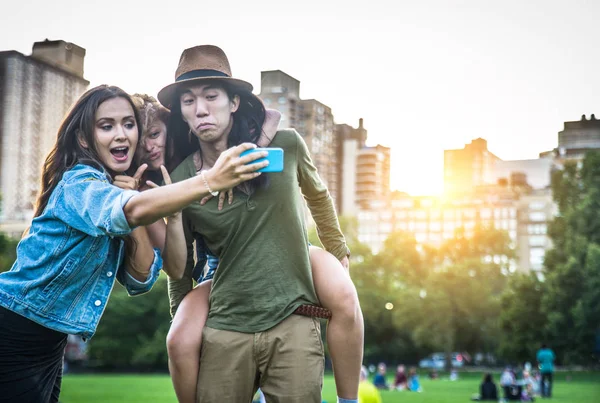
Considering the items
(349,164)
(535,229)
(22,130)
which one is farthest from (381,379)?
(535,229)

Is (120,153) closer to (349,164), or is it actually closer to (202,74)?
(202,74)

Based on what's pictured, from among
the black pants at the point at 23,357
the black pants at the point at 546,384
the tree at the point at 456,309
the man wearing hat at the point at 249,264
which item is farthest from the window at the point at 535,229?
the black pants at the point at 23,357

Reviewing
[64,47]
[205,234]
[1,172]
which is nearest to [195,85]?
[205,234]

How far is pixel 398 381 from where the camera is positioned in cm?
3222

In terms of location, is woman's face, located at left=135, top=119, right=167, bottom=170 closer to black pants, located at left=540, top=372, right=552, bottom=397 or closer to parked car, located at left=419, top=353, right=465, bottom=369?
black pants, located at left=540, top=372, right=552, bottom=397

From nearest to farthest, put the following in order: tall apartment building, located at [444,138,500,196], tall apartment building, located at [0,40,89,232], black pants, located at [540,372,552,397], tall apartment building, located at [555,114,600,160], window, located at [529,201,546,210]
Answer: tall apartment building, located at [0,40,89,232] < black pants, located at [540,372,552,397] < tall apartment building, located at [555,114,600,160] < window, located at [529,201,546,210] < tall apartment building, located at [444,138,500,196]

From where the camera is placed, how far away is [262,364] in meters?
3.55

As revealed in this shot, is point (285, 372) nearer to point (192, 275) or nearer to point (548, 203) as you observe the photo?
point (192, 275)

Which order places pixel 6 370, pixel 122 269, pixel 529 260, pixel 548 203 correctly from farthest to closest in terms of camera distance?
pixel 529 260, pixel 548 203, pixel 122 269, pixel 6 370

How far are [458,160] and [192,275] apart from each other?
492 feet

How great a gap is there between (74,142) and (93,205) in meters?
0.50

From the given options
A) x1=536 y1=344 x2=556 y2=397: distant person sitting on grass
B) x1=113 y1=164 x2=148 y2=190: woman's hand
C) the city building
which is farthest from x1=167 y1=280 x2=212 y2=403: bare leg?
the city building

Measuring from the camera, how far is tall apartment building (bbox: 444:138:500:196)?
147250 mm

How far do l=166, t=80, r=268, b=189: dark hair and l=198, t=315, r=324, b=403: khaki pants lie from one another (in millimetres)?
847
